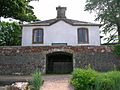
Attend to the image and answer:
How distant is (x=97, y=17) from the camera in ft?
129

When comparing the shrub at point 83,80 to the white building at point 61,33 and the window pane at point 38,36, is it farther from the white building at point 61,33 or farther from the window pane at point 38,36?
the window pane at point 38,36

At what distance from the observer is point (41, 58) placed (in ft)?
82.8

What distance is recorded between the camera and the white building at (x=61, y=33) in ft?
99.9

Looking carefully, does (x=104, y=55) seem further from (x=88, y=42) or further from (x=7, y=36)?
(x=7, y=36)

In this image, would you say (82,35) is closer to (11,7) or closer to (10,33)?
(11,7)

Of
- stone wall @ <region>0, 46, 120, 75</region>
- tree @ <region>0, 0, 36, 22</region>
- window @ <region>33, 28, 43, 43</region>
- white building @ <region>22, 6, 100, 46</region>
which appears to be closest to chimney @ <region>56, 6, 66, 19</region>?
white building @ <region>22, 6, 100, 46</region>

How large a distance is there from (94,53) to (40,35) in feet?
26.5

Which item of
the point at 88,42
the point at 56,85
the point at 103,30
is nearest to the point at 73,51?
the point at 88,42

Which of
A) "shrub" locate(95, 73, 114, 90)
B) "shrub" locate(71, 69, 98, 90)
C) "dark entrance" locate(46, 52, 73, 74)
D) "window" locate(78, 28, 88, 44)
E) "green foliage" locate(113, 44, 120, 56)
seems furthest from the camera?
"window" locate(78, 28, 88, 44)

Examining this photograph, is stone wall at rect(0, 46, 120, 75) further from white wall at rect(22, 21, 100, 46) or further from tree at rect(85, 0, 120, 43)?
tree at rect(85, 0, 120, 43)

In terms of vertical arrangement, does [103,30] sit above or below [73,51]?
above

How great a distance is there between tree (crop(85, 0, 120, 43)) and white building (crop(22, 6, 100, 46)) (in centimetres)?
778

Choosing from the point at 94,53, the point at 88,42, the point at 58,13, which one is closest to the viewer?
the point at 94,53

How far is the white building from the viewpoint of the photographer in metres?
30.5
